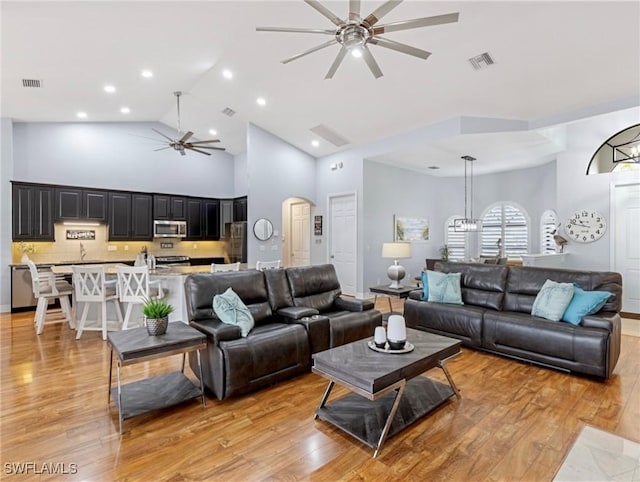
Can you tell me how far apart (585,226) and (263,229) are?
20.4ft

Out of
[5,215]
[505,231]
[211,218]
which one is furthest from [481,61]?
[5,215]

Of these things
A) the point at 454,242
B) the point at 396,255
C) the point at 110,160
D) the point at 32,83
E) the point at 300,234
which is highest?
the point at 32,83

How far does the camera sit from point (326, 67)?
16.7 feet

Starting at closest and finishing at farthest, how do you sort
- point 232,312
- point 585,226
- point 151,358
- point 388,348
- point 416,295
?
point 151,358 < point 388,348 < point 232,312 < point 416,295 < point 585,226

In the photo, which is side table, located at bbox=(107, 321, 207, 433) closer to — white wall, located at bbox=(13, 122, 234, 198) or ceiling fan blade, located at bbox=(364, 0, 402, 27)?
ceiling fan blade, located at bbox=(364, 0, 402, 27)

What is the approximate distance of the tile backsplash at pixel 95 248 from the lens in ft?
22.3

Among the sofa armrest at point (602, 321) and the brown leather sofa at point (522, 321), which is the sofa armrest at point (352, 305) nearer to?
the brown leather sofa at point (522, 321)

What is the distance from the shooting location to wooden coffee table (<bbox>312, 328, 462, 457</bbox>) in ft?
7.50

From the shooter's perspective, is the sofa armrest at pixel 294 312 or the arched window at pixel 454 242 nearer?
the sofa armrest at pixel 294 312

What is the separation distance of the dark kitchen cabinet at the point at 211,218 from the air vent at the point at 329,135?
136 inches

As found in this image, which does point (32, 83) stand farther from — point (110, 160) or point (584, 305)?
point (584, 305)

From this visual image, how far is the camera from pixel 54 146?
699 cm

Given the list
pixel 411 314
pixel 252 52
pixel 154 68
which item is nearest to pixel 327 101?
pixel 252 52

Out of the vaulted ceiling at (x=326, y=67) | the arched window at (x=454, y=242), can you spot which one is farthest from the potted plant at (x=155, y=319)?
the arched window at (x=454, y=242)
